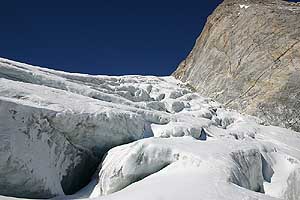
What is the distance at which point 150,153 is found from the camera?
11.1m

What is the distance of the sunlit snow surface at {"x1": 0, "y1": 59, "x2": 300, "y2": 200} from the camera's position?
28.7ft

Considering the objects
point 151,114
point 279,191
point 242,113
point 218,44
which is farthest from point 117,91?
point 218,44

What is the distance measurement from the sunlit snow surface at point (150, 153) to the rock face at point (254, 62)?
702 centimetres

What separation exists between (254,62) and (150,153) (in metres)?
21.0

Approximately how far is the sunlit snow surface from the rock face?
276 inches

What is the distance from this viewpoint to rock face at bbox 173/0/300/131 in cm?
2541

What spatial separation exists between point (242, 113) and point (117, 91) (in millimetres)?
9872

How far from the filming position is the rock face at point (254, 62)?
83.4 ft

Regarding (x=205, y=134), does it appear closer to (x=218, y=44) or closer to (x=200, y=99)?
(x=200, y=99)

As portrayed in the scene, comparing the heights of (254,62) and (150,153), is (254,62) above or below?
above

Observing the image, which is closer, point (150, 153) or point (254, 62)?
point (150, 153)

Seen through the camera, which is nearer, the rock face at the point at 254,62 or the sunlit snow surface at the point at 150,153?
the sunlit snow surface at the point at 150,153

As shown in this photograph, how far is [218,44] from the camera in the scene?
116 feet

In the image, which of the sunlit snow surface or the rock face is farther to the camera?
the rock face
